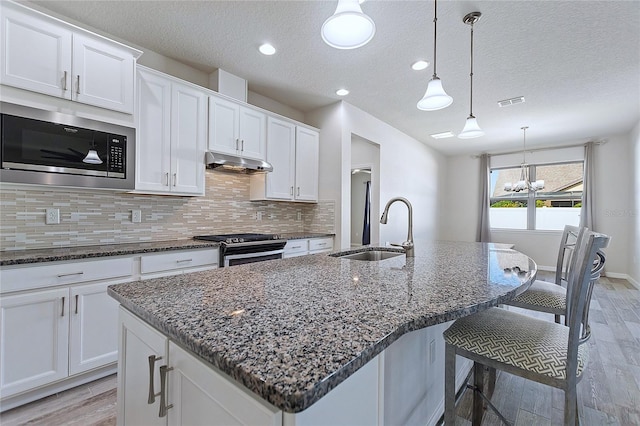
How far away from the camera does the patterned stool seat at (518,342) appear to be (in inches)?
42.2

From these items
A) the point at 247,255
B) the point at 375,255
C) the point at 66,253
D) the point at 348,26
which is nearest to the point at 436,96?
the point at 348,26

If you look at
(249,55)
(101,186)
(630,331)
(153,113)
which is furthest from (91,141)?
(630,331)

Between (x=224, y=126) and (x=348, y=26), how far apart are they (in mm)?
2029

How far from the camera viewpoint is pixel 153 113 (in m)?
2.48

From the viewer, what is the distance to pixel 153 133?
2482mm

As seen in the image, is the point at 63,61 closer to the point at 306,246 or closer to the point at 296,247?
the point at 296,247

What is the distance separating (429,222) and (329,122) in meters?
3.67

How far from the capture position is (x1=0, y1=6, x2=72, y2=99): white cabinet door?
5.82ft

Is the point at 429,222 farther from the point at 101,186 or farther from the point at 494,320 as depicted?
the point at 101,186

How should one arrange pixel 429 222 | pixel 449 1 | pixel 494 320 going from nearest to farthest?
1. pixel 494 320
2. pixel 449 1
3. pixel 429 222

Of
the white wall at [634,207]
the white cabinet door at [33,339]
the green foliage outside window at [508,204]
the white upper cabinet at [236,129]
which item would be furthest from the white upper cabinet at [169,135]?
the green foliage outside window at [508,204]

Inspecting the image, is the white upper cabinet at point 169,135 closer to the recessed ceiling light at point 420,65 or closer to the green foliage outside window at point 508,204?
the recessed ceiling light at point 420,65

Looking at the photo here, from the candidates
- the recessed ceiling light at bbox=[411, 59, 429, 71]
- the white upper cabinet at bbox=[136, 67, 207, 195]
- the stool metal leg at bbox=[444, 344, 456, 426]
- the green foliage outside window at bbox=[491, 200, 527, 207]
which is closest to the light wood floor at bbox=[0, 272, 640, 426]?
the stool metal leg at bbox=[444, 344, 456, 426]

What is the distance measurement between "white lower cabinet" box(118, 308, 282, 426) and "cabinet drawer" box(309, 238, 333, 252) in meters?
2.64
